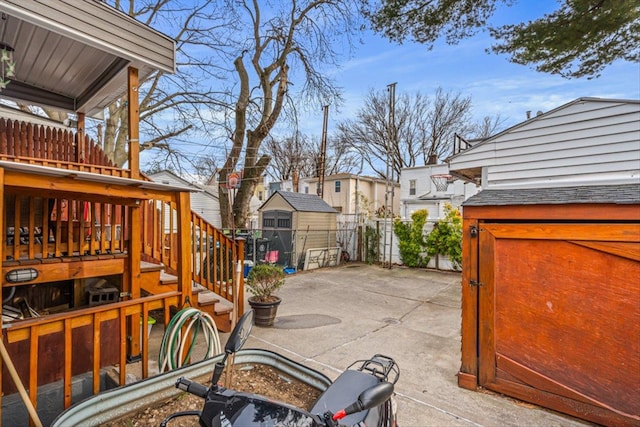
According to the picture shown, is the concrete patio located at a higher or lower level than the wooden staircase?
lower

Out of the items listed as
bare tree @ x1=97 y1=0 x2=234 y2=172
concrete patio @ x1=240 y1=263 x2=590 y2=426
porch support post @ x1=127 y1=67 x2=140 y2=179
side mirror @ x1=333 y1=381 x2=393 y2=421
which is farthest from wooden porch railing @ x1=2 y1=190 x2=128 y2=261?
bare tree @ x1=97 y1=0 x2=234 y2=172

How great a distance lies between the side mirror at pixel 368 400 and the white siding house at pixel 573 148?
334cm

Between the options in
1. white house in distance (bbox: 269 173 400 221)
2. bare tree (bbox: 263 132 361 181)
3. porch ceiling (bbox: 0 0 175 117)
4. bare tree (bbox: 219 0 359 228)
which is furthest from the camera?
bare tree (bbox: 263 132 361 181)

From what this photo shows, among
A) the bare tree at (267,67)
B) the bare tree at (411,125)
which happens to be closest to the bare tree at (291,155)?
the bare tree at (411,125)

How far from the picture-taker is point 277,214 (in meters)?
11.5

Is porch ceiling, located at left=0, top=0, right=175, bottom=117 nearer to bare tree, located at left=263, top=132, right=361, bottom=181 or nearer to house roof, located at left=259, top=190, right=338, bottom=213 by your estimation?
house roof, located at left=259, top=190, right=338, bottom=213

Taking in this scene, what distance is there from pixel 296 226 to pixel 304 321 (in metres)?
5.87

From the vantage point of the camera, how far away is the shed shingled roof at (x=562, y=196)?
256 cm

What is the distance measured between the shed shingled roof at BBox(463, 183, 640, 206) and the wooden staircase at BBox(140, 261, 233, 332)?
3.41m

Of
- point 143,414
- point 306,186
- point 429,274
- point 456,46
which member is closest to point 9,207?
point 143,414

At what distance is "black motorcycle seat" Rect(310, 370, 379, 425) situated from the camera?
1590 millimetres

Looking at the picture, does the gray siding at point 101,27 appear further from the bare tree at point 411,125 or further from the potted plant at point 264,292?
the bare tree at point 411,125

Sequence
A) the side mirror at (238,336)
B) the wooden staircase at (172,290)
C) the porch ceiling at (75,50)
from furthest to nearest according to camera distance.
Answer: the wooden staircase at (172,290)
the porch ceiling at (75,50)
the side mirror at (238,336)

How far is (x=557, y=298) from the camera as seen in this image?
2764mm
